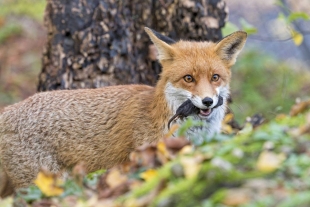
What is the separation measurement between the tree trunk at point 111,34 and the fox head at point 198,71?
6.31 ft

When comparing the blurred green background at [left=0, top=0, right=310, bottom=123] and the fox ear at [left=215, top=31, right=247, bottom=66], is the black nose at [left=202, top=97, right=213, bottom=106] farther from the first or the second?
the blurred green background at [left=0, top=0, right=310, bottom=123]

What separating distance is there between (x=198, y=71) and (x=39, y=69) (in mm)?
10904

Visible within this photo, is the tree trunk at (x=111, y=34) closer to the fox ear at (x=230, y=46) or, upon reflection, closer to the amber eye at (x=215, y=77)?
the fox ear at (x=230, y=46)

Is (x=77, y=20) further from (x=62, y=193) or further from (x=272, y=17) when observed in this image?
(x=272, y=17)

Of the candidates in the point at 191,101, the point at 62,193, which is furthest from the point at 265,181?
the point at 191,101

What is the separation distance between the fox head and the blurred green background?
6799mm

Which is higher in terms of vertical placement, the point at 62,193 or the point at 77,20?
the point at 77,20

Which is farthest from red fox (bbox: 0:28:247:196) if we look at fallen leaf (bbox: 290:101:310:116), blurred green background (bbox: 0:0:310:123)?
blurred green background (bbox: 0:0:310:123)

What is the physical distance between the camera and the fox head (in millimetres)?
7259

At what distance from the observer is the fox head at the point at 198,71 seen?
7.26m

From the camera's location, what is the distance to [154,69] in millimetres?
10461

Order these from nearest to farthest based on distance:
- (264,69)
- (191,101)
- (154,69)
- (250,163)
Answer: (250,163) < (191,101) < (154,69) < (264,69)

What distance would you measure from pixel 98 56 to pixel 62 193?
18.5ft

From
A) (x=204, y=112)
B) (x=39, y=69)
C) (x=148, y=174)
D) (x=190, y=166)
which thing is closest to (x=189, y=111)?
(x=204, y=112)
